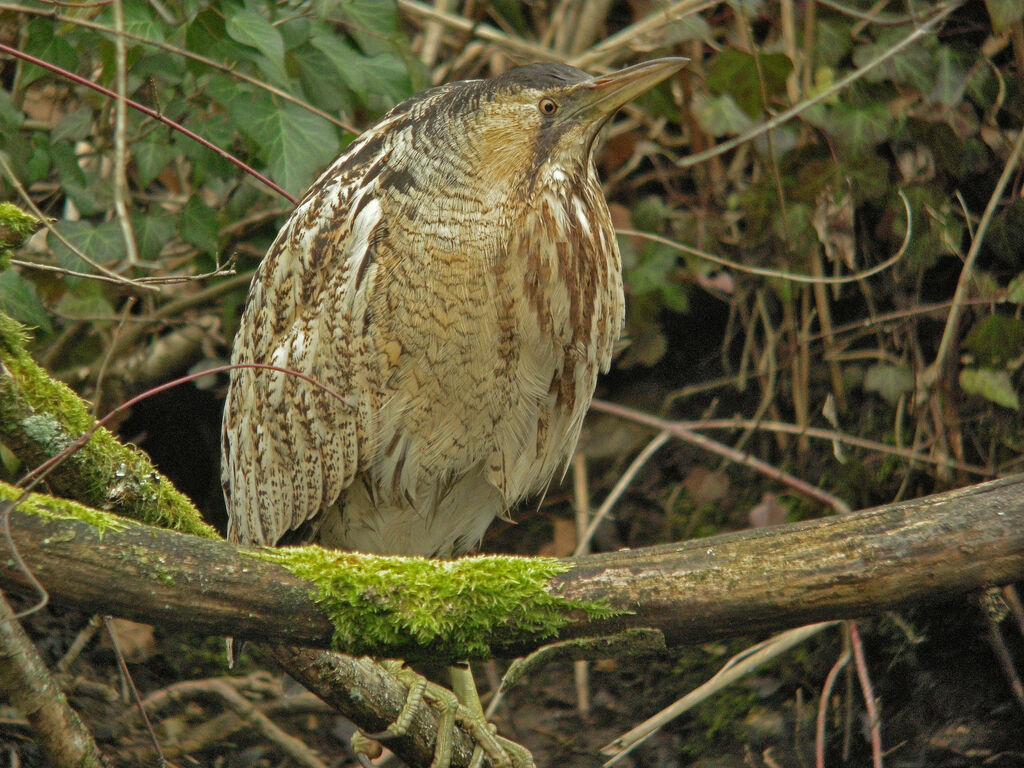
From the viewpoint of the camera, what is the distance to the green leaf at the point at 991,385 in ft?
8.75

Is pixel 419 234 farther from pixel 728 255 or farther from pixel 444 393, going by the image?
pixel 728 255

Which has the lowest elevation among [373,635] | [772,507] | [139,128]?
[772,507]

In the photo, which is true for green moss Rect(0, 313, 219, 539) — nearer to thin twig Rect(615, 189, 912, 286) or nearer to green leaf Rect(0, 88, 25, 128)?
green leaf Rect(0, 88, 25, 128)

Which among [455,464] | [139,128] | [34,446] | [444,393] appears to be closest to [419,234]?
[444,393]

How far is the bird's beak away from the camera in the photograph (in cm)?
193

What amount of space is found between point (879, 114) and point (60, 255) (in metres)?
2.06

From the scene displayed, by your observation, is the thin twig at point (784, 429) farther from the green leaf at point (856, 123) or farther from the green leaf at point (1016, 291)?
the green leaf at point (856, 123)

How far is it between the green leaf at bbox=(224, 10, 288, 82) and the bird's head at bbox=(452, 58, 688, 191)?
1.25ft

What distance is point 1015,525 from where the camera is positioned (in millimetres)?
1439

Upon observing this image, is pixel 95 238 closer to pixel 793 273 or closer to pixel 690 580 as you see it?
pixel 690 580

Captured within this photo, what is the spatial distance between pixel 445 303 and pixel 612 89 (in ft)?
1.62

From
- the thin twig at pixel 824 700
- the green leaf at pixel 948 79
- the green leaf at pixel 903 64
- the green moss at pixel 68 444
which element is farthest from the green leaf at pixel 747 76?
the green moss at pixel 68 444

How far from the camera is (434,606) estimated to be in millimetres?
1460

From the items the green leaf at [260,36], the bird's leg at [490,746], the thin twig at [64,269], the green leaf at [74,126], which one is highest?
the green leaf at [260,36]
